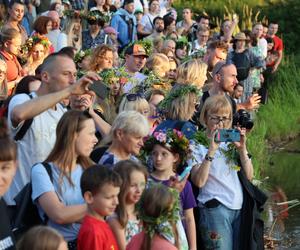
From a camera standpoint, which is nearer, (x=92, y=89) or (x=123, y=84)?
(x=92, y=89)

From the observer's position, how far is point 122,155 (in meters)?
6.61

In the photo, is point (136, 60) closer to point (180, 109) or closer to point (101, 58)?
point (101, 58)

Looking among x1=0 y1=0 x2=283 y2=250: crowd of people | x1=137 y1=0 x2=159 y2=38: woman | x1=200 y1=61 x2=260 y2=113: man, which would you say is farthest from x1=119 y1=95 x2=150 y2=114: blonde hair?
x1=137 y1=0 x2=159 y2=38: woman

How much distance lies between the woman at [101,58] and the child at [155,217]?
12.8 ft

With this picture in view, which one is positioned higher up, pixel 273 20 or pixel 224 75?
pixel 224 75

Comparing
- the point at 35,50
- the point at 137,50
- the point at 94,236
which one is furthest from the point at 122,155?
the point at 137,50

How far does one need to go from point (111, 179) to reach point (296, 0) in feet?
78.1

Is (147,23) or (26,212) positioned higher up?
(26,212)

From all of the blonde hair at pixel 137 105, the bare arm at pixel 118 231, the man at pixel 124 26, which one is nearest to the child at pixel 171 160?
the blonde hair at pixel 137 105

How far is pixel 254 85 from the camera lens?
1828cm

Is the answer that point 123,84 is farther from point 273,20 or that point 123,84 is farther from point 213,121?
point 273,20

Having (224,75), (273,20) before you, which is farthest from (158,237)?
(273,20)

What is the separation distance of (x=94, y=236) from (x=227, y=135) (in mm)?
2125

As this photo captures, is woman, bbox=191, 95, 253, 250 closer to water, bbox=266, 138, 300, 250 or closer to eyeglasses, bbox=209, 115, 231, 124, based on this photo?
eyeglasses, bbox=209, 115, 231, 124
